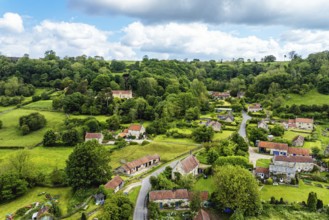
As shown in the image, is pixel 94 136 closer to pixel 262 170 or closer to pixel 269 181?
pixel 262 170

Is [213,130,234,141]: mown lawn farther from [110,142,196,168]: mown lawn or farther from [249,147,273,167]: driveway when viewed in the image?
[110,142,196,168]: mown lawn

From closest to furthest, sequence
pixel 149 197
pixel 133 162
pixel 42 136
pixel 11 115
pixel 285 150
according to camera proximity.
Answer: pixel 149 197 → pixel 133 162 → pixel 285 150 → pixel 42 136 → pixel 11 115

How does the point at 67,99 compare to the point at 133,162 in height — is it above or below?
above

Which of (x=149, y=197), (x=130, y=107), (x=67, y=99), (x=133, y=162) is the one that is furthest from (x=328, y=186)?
(x=67, y=99)

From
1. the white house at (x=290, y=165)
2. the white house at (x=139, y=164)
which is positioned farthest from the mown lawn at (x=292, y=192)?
the white house at (x=139, y=164)

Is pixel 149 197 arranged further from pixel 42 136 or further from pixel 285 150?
pixel 42 136

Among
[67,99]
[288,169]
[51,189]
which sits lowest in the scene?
[51,189]

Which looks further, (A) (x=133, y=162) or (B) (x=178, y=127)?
(B) (x=178, y=127)

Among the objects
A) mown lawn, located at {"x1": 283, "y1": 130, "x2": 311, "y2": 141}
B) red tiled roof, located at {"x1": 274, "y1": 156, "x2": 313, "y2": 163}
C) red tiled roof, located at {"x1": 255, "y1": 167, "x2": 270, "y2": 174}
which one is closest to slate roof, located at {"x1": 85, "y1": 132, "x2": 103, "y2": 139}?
red tiled roof, located at {"x1": 255, "y1": 167, "x2": 270, "y2": 174}

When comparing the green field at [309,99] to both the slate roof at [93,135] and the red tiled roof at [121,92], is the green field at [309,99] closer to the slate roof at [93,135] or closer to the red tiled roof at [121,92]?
the red tiled roof at [121,92]
